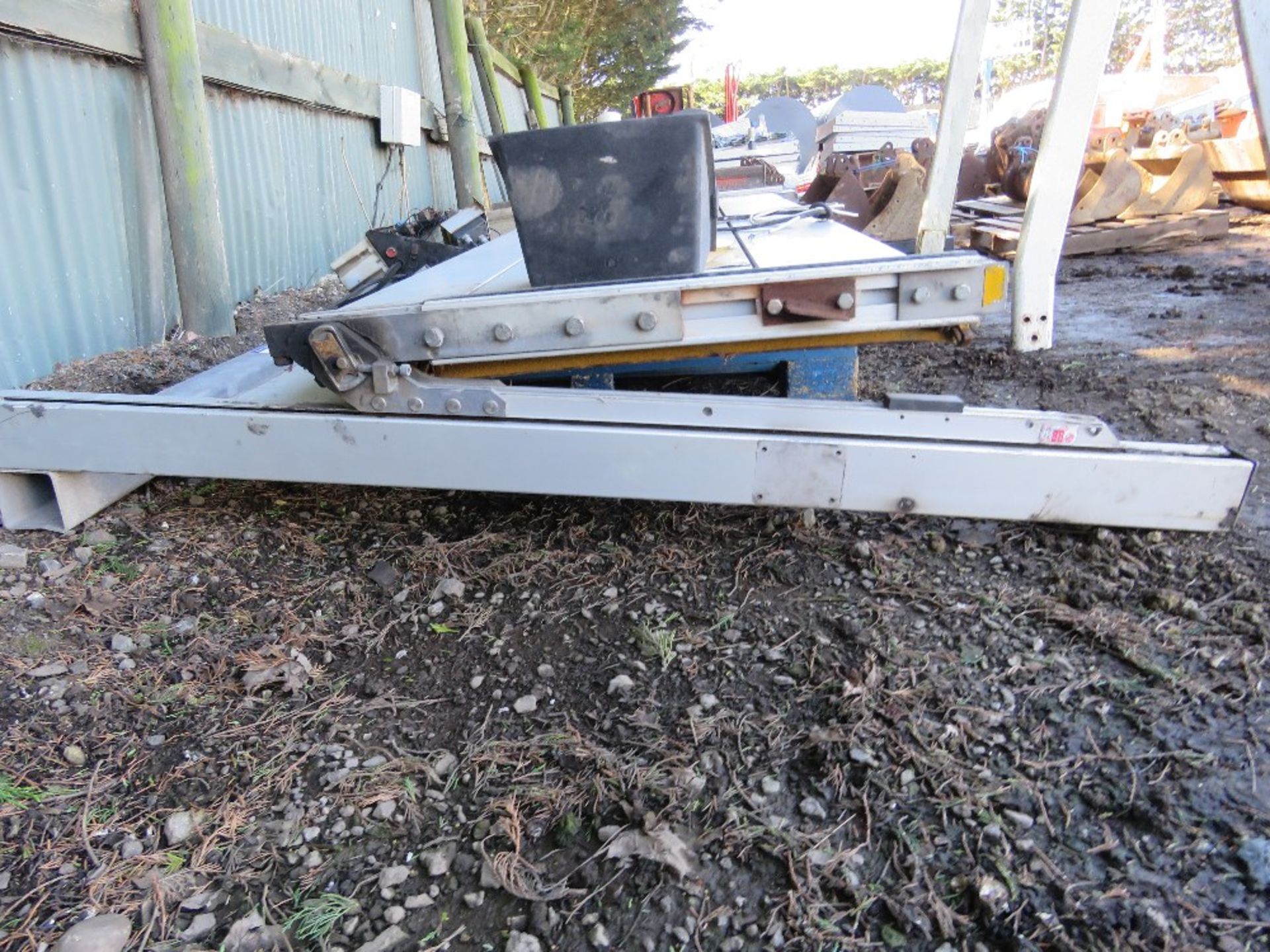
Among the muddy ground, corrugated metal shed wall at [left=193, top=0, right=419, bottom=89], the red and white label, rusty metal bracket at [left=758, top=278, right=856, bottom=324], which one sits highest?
corrugated metal shed wall at [left=193, top=0, right=419, bottom=89]

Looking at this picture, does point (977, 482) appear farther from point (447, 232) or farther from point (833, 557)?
point (447, 232)

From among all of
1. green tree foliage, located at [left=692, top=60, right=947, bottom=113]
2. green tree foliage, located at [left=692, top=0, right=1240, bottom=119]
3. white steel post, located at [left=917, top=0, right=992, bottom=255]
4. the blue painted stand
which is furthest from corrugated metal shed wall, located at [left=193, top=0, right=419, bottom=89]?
green tree foliage, located at [left=692, top=60, right=947, bottom=113]

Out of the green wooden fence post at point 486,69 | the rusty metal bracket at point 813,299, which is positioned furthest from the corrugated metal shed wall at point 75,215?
the green wooden fence post at point 486,69

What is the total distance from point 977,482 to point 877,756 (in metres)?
0.88

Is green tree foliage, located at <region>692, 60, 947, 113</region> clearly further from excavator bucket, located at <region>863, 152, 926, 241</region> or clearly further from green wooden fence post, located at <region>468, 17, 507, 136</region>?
excavator bucket, located at <region>863, 152, 926, 241</region>

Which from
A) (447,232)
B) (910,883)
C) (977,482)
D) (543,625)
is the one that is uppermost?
(447,232)

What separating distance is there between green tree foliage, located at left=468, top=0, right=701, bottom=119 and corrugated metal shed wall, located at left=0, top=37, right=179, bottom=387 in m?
6.99

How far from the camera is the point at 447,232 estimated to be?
5.44 meters

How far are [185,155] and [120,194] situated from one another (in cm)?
39

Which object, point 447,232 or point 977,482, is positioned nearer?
point 977,482

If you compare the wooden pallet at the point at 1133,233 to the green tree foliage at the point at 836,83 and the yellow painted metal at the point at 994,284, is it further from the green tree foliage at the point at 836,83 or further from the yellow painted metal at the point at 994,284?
the green tree foliage at the point at 836,83

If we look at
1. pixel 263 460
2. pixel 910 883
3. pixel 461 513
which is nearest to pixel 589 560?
pixel 461 513

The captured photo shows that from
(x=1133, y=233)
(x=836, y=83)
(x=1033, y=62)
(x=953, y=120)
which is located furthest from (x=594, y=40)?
(x=1033, y=62)

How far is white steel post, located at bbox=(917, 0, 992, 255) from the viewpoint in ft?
12.9
